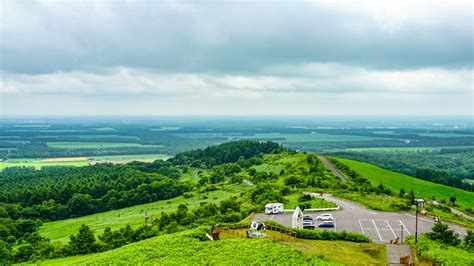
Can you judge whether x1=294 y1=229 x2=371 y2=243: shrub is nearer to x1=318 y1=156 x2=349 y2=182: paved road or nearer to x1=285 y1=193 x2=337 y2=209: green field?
x1=285 y1=193 x2=337 y2=209: green field

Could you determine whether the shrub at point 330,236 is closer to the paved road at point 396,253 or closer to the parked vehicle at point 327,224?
the paved road at point 396,253

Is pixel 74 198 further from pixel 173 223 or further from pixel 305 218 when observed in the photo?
pixel 305 218

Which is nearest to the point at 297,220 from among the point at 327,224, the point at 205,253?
the point at 327,224

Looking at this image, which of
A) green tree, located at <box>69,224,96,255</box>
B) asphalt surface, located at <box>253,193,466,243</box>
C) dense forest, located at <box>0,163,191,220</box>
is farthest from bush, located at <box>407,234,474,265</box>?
dense forest, located at <box>0,163,191,220</box>

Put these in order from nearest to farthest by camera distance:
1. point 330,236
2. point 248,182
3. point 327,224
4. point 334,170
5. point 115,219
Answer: point 330,236, point 327,224, point 115,219, point 248,182, point 334,170

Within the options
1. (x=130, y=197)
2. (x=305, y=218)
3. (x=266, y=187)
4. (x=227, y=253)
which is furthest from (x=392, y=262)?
(x=130, y=197)

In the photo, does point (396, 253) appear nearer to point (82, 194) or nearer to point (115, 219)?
point (115, 219)
